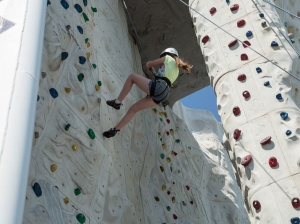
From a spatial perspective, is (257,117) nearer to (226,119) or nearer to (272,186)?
(226,119)

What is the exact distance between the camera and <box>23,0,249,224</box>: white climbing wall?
3.71 metres

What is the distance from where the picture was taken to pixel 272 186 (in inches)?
161

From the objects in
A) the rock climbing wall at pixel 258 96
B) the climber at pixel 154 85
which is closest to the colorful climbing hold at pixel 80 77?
the climber at pixel 154 85

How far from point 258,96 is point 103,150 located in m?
1.39

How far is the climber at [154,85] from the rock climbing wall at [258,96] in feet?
1.63

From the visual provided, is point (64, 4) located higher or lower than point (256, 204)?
higher

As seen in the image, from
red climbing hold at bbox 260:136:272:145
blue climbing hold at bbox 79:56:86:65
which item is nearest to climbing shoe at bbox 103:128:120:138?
blue climbing hold at bbox 79:56:86:65

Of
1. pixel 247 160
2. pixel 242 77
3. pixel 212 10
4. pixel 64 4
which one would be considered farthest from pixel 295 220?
pixel 64 4

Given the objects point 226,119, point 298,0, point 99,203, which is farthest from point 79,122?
point 298,0

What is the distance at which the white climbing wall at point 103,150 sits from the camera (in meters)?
Result: 3.71

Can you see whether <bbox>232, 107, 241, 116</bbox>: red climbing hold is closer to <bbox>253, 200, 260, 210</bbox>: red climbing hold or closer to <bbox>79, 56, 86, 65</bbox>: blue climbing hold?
<bbox>253, 200, 260, 210</bbox>: red climbing hold

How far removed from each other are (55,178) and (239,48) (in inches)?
87.9

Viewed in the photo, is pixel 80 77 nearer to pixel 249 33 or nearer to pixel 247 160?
pixel 247 160

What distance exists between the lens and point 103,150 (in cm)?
441
